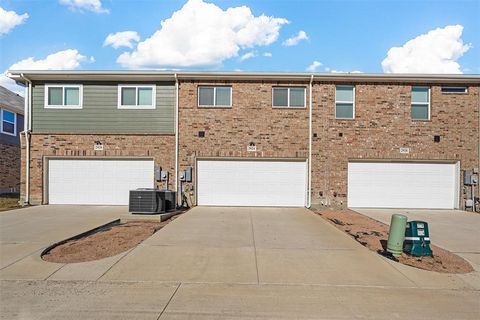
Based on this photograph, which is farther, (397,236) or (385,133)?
(385,133)

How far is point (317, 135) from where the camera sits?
14070 millimetres

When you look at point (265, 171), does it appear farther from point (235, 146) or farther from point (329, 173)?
point (329, 173)

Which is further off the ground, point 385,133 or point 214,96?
point 214,96

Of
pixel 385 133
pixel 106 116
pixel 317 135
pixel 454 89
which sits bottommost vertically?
pixel 317 135

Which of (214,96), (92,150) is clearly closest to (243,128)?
(214,96)

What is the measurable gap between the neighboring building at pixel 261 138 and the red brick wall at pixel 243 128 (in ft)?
0.13

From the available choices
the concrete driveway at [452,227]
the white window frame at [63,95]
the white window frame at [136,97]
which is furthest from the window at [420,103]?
the white window frame at [63,95]

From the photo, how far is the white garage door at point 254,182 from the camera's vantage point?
46.6ft

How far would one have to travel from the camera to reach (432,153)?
552 inches

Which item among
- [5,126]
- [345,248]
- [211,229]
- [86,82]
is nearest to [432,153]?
[345,248]

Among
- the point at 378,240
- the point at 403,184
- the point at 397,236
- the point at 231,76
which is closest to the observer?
the point at 397,236

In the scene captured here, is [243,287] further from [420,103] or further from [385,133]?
[420,103]

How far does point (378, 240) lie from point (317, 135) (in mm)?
6525

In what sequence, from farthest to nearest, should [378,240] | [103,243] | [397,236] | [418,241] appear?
[378,240] < [103,243] < [418,241] < [397,236]
